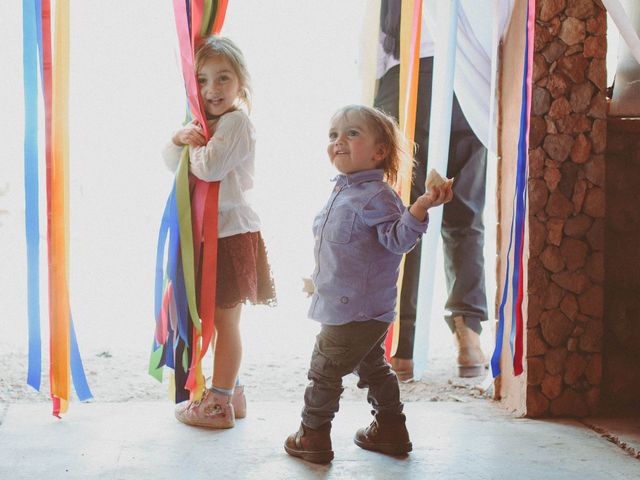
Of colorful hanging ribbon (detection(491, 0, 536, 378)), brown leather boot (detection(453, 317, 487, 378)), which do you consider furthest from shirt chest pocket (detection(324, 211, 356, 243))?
brown leather boot (detection(453, 317, 487, 378))

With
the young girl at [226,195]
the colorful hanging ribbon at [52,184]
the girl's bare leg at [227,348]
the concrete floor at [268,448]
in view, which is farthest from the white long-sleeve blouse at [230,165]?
the concrete floor at [268,448]

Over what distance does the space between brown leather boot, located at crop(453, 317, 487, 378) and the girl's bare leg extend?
1053 mm

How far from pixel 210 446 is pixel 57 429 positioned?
1.44 ft

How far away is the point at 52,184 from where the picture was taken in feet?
6.50

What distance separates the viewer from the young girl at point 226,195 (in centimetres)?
207

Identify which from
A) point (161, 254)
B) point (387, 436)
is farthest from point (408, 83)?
point (387, 436)

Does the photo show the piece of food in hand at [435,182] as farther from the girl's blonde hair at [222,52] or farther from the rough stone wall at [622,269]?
the rough stone wall at [622,269]

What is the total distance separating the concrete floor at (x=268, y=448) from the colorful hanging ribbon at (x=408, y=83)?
32cm

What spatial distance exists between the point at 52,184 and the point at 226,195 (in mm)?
462

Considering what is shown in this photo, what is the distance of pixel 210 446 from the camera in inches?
75.7

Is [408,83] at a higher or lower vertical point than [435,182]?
higher

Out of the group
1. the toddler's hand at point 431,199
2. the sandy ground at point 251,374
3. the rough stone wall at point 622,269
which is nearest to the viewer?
the toddler's hand at point 431,199

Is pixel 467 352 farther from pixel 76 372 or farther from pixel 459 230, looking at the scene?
pixel 76 372

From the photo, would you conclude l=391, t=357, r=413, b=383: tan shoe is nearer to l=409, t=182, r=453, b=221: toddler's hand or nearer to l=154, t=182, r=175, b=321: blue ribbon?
l=154, t=182, r=175, b=321: blue ribbon
